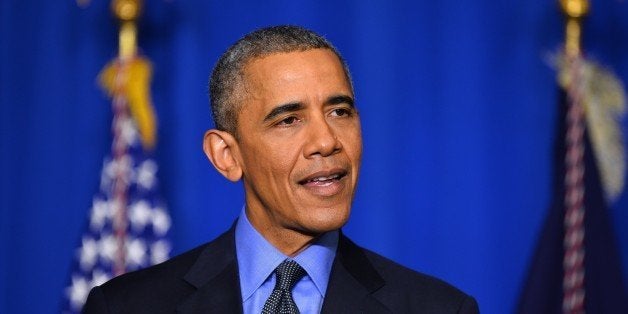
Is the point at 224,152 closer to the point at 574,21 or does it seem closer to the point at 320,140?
the point at 320,140

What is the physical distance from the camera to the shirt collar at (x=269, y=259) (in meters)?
1.96

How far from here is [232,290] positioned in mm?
1965

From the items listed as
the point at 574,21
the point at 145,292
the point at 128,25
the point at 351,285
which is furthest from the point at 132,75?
the point at 351,285

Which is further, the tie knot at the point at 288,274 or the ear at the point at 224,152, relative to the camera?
the ear at the point at 224,152

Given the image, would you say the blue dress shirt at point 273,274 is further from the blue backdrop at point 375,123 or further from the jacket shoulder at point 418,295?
the blue backdrop at point 375,123

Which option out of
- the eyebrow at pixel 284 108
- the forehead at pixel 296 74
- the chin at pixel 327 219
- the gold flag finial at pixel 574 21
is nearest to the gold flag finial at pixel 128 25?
the gold flag finial at pixel 574 21

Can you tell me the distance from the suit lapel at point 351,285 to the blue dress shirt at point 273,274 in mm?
18

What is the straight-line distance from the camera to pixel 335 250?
2.01 metres

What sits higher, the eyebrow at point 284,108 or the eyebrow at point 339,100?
the eyebrow at point 339,100

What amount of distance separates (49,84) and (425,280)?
7.26ft

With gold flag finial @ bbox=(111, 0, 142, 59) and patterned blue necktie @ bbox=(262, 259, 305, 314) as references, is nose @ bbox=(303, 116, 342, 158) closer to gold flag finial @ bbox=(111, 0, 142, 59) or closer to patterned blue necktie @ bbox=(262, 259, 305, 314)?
patterned blue necktie @ bbox=(262, 259, 305, 314)

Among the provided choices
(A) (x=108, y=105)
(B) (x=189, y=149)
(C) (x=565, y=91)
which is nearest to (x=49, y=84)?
(A) (x=108, y=105)

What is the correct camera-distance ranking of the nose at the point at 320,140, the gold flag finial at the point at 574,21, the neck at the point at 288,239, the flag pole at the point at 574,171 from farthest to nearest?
the gold flag finial at the point at 574,21 → the flag pole at the point at 574,171 → the neck at the point at 288,239 → the nose at the point at 320,140

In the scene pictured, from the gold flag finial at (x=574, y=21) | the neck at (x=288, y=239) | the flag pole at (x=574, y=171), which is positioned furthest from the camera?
the gold flag finial at (x=574, y=21)
